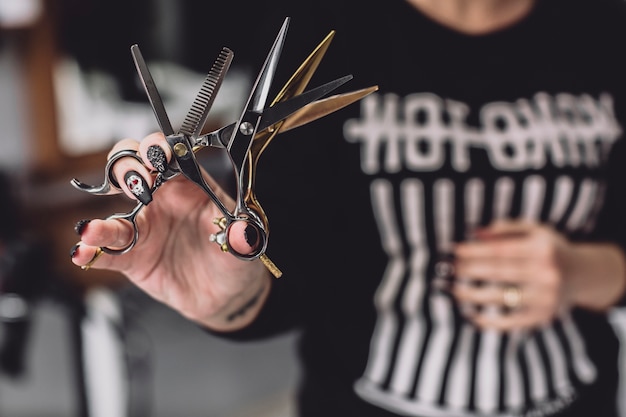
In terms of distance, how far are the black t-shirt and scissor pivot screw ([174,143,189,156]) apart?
9.5 inches

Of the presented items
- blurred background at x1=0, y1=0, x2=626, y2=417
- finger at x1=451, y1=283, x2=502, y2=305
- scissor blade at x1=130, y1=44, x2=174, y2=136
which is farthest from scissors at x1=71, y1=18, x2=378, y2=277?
blurred background at x1=0, y1=0, x2=626, y2=417

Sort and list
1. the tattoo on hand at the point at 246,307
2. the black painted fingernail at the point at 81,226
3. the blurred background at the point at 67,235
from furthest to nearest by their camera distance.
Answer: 1. the blurred background at the point at 67,235
2. the tattoo on hand at the point at 246,307
3. the black painted fingernail at the point at 81,226

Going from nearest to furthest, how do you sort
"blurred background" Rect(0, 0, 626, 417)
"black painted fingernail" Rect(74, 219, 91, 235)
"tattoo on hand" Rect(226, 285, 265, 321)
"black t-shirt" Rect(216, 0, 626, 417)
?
"black painted fingernail" Rect(74, 219, 91, 235) < "tattoo on hand" Rect(226, 285, 265, 321) < "black t-shirt" Rect(216, 0, 626, 417) < "blurred background" Rect(0, 0, 626, 417)

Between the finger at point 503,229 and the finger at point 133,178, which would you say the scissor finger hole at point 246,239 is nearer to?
the finger at point 133,178

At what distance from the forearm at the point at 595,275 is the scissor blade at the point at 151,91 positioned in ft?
1.39

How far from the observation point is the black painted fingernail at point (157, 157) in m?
0.23

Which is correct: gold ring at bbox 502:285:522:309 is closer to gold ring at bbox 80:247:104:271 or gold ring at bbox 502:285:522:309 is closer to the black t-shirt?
the black t-shirt

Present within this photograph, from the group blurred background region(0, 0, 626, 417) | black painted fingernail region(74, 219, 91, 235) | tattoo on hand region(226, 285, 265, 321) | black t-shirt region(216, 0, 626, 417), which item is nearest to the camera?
black painted fingernail region(74, 219, 91, 235)

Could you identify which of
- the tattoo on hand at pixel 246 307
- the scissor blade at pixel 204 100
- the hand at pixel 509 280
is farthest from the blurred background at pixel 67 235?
the scissor blade at pixel 204 100

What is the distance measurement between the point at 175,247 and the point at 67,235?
2.13 ft

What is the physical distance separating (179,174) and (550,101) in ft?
1.38

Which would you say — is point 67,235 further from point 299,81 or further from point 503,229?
point 299,81

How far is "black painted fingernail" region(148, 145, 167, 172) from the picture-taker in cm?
23

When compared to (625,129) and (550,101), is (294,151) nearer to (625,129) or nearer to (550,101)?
(550,101)
